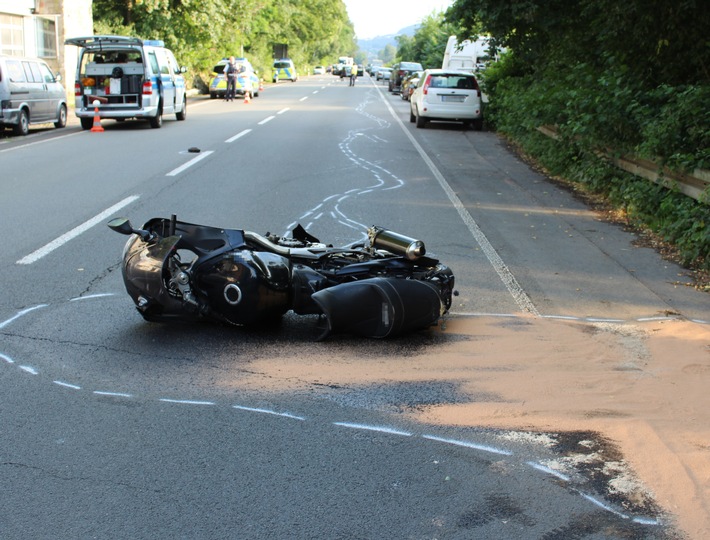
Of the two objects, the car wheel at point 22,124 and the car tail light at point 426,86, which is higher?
the car tail light at point 426,86

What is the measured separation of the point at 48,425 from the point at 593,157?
1078 centimetres

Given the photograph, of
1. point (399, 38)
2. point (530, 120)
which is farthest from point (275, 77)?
point (530, 120)

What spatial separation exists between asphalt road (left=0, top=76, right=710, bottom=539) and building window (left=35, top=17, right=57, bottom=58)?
2589cm

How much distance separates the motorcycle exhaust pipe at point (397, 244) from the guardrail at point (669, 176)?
4.09 m

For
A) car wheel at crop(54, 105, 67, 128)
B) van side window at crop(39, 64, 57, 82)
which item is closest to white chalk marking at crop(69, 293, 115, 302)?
van side window at crop(39, 64, 57, 82)

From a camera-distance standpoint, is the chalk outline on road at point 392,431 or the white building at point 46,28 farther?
the white building at point 46,28

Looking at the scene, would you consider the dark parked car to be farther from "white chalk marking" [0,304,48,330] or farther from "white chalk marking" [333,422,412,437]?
"white chalk marking" [333,422,412,437]

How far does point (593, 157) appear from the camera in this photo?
13289 millimetres

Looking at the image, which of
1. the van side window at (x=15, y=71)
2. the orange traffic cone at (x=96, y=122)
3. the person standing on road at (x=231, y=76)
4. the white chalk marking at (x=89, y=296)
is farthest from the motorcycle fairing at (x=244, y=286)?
the person standing on road at (x=231, y=76)

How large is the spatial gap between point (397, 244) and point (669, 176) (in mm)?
5374

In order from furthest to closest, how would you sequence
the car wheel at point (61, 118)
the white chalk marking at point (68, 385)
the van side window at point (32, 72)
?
the car wheel at point (61, 118) → the van side window at point (32, 72) → the white chalk marking at point (68, 385)

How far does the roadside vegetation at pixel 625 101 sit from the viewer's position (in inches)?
376

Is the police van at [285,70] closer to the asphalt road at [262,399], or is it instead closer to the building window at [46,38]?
the building window at [46,38]

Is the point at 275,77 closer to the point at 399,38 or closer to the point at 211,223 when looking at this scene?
the point at 399,38
